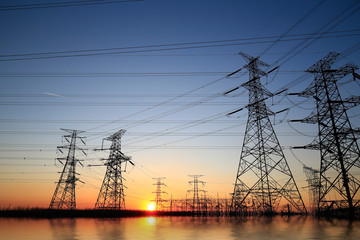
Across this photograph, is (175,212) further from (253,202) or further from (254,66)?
(254,66)

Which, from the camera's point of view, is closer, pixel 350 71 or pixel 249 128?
pixel 350 71

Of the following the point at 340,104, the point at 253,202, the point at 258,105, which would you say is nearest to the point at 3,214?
the point at 253,202

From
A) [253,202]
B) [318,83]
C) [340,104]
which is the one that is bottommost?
[253,202]

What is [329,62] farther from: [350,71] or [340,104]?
[340,104]

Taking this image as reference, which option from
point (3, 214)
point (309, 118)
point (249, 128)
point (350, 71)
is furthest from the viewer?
point (3, 214)

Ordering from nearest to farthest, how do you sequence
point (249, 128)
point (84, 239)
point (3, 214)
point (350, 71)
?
1. point (84, 239)
2. point (350, 71)
3. point (249, 128)
4. point (3, 214)

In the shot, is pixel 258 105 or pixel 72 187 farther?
pixel 72 187

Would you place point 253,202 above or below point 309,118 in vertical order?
below

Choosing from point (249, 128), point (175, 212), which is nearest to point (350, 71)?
point (249, 128)

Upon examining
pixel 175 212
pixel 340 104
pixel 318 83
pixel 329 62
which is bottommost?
pixel 175 212
